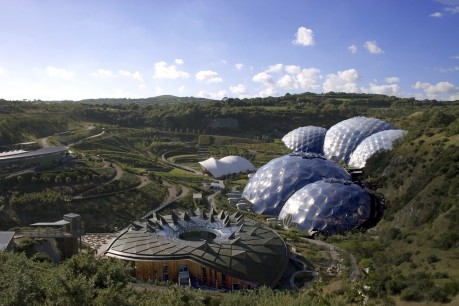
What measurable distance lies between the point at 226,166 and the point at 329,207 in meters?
29.3

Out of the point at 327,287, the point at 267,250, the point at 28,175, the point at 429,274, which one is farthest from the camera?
the point at 28,175

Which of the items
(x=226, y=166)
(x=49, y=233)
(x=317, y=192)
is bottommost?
(x=226, y=166)

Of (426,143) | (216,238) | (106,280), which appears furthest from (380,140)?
(106,280)

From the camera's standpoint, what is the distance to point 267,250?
28.9 meters

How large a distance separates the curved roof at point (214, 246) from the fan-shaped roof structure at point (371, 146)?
1211 inches

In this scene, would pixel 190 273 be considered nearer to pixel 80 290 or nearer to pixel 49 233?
pixel 49 233

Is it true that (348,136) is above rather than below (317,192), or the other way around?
above

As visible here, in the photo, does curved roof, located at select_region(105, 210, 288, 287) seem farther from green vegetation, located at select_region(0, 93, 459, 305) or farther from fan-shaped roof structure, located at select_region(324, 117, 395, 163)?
fan-shaped roof structure, located at select_region(324, 117, 395, 163)

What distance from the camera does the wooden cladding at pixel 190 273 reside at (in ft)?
86.2

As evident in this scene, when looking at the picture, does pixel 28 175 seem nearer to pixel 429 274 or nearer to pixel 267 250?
pixel 267 250

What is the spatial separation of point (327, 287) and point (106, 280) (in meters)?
12.5

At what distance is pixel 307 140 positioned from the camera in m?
77.1

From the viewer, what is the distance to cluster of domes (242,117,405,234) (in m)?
38.9

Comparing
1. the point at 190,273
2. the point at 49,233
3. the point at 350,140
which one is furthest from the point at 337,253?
the point at 350,140
